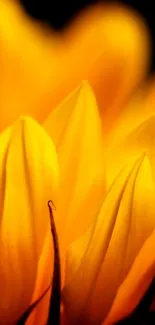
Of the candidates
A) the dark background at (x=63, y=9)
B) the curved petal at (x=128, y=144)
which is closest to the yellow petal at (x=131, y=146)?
the curved petal at (x=128, y=144)

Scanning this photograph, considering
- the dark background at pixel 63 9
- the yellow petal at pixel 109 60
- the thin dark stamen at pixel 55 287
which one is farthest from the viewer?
the dark background at pixel 63 9

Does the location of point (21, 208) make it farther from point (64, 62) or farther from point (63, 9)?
point (63, 9)

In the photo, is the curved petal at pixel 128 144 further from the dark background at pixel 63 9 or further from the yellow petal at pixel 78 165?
the dark background at pixel 63 9

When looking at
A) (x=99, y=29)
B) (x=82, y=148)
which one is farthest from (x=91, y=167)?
(x=99, y=29)

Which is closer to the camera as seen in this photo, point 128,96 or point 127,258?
point 127,258

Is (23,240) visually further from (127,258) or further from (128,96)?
(128,96)

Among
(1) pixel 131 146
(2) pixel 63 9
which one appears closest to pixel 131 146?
(1) pixel 131 146
